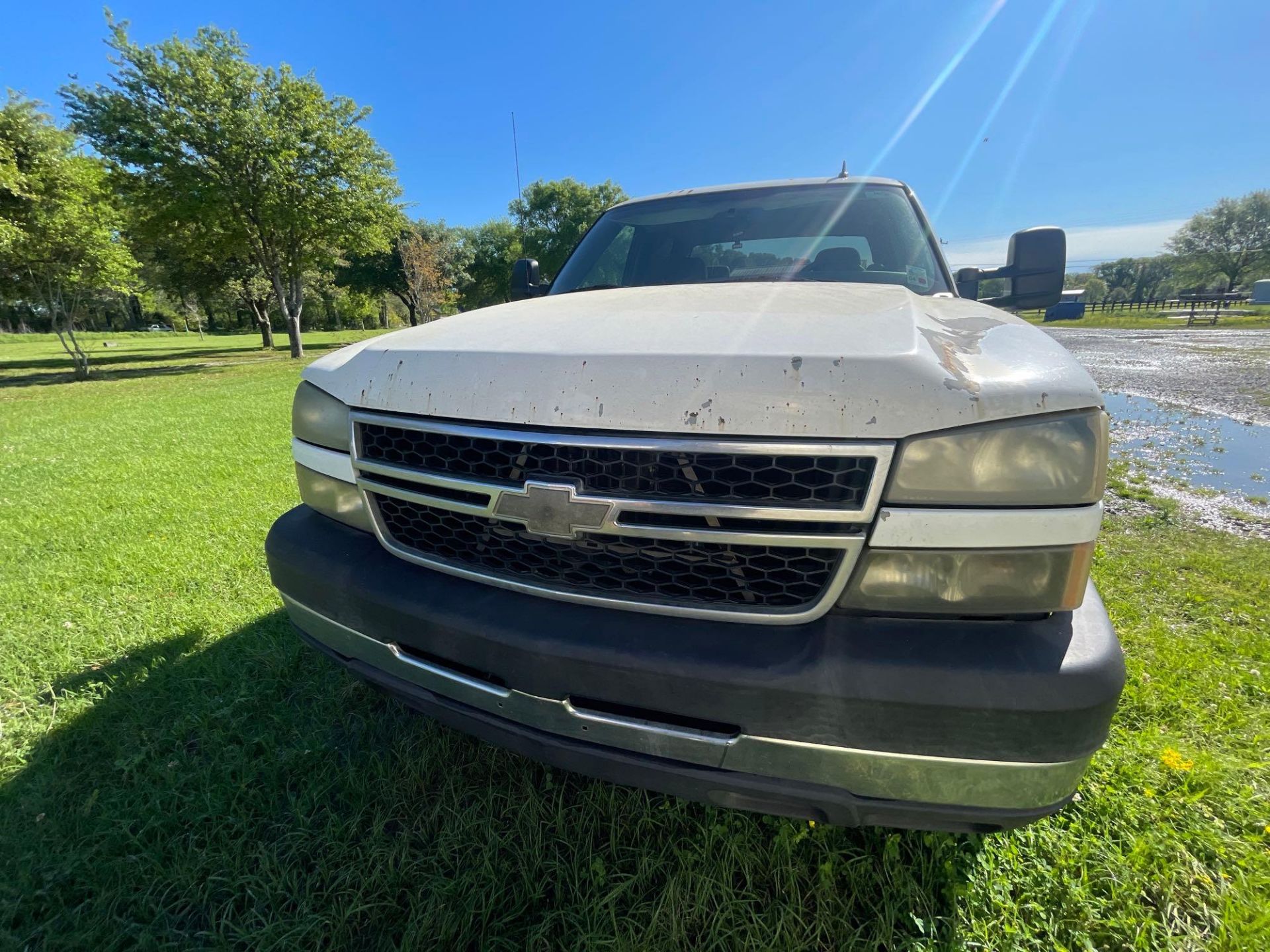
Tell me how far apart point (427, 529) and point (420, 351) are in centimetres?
43

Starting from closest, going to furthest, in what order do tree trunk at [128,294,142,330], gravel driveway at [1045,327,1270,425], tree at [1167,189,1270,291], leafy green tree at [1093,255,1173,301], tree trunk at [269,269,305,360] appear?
gravel driveway at [1045,327,1270,425] → tree trunk at [269,269,305,360] → tree at [1167,189,1270,291] → tree trunk at [128,294,142,330] → leafy green tree at [1093,255,1173,301]

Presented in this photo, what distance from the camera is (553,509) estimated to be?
1155 mm

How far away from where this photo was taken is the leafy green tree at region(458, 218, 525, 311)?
44469mm

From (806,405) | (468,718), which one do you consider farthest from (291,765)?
(806,405)

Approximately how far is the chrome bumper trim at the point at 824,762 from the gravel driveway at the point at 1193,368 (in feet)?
14.1

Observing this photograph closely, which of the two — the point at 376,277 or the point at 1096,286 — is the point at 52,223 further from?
the point at 1096,286

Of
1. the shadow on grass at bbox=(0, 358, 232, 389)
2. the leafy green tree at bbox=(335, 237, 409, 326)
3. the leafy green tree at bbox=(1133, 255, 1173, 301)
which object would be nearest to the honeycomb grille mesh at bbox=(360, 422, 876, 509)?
the shadow on grass at bbox=(0, 358, 232, 389)

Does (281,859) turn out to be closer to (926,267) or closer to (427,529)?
(427,529)

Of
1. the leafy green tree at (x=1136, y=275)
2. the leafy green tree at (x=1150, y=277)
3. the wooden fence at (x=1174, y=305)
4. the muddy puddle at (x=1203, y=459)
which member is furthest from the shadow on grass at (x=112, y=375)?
the leafy green tree at (x=1150, y=277)

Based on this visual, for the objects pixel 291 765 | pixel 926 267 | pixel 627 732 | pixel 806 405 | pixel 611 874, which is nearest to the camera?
pixel 806 405

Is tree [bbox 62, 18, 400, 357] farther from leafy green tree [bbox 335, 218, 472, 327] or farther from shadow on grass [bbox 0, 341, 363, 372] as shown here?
leafy green tree [bbox 335, 218, 472, 327]

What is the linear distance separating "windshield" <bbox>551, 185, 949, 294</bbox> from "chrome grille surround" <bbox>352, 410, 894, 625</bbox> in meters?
1.34

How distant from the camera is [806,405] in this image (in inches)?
40.2

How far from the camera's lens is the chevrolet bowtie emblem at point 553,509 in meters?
1.13
